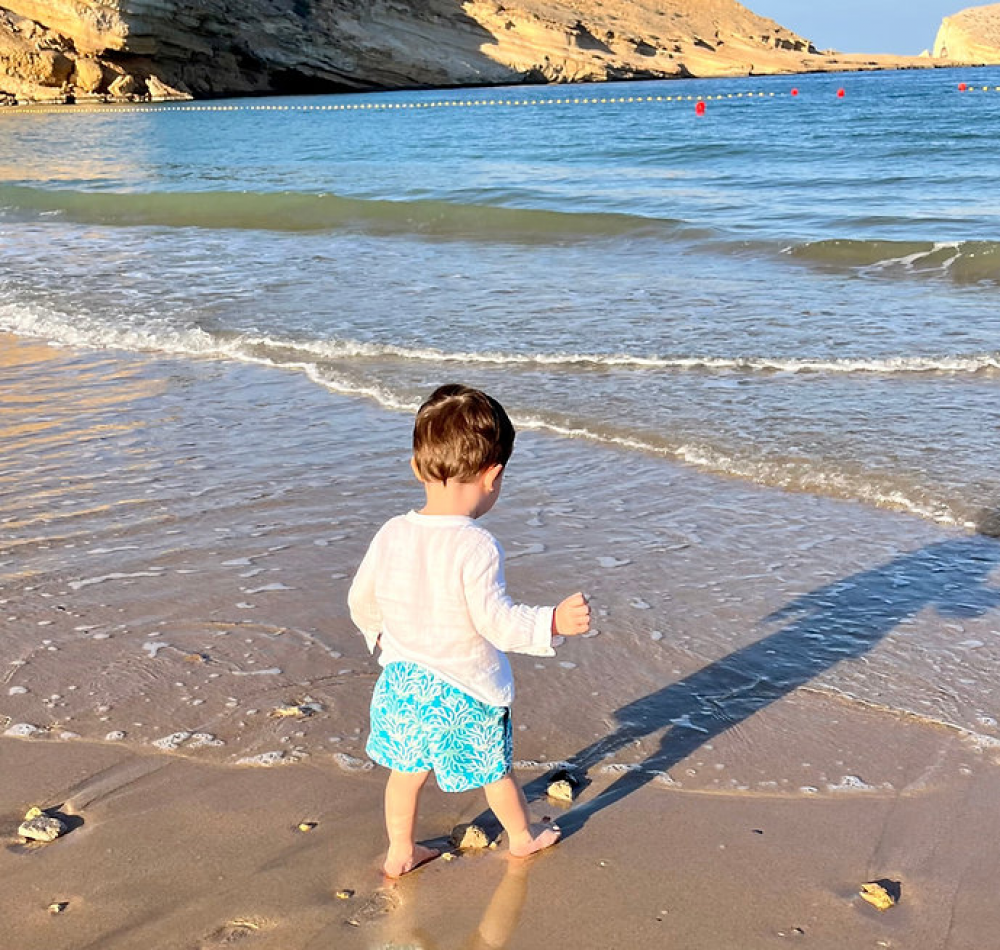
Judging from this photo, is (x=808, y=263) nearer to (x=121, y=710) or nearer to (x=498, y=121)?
(x=121, y=710)

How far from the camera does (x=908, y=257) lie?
10.6 metres

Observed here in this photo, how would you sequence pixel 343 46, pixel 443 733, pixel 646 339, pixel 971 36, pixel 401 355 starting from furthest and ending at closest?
pixel 971 36, pixel 343 46, pixel 646 339, pixel 401 355, pixel 443 733

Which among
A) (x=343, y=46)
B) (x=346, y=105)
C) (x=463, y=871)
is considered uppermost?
(x=343, y=46)

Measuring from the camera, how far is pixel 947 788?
2.60 m

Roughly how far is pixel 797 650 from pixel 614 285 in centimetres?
638

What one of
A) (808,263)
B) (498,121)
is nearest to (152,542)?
(808,263)

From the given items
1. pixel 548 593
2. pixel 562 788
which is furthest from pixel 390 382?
pixel 562 788

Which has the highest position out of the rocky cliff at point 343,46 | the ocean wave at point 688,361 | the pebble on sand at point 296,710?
the rocky cliff at point 343,46

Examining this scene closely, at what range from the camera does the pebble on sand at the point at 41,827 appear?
7.84ft

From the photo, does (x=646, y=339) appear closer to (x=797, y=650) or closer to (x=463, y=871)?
(x=797, y=650)

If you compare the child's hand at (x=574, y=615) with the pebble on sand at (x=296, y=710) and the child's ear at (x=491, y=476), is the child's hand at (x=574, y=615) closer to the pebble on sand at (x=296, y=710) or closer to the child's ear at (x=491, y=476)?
the child's ear at (x=491, y=476)

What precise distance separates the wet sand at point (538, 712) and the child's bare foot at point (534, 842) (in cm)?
3

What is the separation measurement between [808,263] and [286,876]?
920cm

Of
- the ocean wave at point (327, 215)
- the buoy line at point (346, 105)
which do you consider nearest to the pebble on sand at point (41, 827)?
the ocean wave at point (327, 215)
